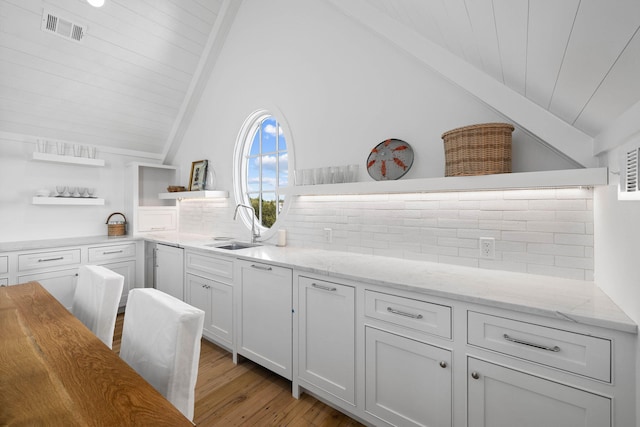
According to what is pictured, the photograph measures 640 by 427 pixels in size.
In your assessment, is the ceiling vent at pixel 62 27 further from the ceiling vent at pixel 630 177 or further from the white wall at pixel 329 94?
the ceiling vent at pixel 630 177

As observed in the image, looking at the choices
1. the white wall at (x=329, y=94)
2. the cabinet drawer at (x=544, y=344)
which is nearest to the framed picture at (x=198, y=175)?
the white wall at (x=329, y=94)

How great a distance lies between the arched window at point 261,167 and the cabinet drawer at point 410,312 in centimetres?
164

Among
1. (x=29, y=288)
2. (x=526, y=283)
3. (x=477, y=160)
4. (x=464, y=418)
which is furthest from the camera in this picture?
(x=29, y=288)

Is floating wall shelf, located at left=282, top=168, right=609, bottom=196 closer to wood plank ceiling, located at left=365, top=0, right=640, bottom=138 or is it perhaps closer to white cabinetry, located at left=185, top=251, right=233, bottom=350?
wood plank ceiling, located at left=365, top=0, right=640, bottom=138

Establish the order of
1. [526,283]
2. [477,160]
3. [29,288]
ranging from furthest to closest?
1. [29,288]
2. [477,160]
3. [526,283]

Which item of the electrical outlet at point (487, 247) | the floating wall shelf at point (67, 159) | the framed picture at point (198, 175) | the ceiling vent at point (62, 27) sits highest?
the ceiling vent at point (62, 27)

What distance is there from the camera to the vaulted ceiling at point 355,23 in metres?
0.91

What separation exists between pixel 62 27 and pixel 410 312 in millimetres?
3760

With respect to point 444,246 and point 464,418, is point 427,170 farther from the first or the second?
point 464,418

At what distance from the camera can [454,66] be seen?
6.34 ft

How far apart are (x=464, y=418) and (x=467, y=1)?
1.76m

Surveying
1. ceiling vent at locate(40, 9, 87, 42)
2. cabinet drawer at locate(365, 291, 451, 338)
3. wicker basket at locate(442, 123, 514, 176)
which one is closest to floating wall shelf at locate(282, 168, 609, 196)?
wicker basket at locate(442, 123, 514, 176)

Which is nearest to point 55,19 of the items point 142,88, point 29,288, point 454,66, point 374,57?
point 142,88

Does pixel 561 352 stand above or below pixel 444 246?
below
